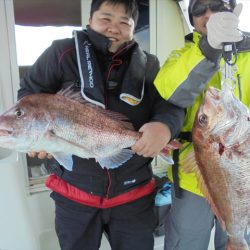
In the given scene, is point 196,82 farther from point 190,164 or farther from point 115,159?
point 115,159

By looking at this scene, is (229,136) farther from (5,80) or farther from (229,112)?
(5,80)

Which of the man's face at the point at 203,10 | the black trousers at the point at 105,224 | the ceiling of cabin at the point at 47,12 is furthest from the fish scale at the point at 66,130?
the ceiling of cabin at the point at 47,12

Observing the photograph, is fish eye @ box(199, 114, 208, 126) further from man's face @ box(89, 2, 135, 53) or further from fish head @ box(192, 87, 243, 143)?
man's face @ box(89, 2, 135, 53)

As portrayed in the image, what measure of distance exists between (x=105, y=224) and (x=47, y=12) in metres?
2.07

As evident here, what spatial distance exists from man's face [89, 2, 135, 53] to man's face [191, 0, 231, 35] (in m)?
0.39

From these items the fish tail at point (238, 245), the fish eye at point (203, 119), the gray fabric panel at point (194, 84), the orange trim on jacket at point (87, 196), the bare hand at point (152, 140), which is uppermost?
the gray fabric panel at point (194, 84)

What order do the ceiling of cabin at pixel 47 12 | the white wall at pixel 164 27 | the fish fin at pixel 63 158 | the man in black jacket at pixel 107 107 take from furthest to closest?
the white wall at pixel 164 27, the ceiling of cabin at pixel 47 12, the man in black jacket at pixel 107 107, the fish fin at pixel 63 158

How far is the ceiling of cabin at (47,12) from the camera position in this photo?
10.1ft

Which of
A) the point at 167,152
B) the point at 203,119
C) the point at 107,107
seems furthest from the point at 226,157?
the point at 107,107

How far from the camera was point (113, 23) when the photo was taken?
1949 mm

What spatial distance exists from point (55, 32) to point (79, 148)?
6.41 feet

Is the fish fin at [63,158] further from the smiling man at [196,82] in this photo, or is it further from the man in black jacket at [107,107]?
the smiling man at [196,82]

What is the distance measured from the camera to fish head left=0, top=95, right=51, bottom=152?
1.53m

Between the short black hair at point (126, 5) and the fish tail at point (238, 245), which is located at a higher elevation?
the short black hair at point (126, 5)
